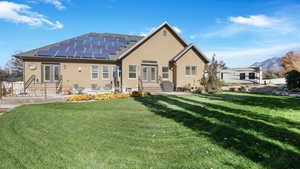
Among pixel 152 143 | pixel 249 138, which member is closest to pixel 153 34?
pixel 152 143

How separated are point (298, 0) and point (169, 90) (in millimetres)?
13415

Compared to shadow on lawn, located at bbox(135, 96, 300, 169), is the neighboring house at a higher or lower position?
higher

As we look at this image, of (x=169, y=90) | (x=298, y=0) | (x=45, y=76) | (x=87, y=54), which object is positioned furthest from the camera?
(x=169, y=90)

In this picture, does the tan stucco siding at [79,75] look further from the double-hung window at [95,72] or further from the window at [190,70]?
the window at [190,70]

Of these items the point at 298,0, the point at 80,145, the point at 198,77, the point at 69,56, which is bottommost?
the point at 80,145

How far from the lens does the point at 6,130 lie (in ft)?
16.9

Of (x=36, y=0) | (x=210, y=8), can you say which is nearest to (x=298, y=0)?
(x=210, y=8)

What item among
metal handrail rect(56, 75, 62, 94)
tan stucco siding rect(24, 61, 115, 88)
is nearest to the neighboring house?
tan stucco siding rect(24, 61, 115, 88)

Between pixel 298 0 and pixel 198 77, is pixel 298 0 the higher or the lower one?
the higher one

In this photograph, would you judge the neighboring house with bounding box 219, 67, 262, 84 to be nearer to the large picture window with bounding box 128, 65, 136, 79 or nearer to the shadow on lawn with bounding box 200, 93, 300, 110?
the large picture window with bounding box 128, 65, 136, 79

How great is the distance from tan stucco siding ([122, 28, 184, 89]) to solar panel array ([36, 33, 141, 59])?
225 cm

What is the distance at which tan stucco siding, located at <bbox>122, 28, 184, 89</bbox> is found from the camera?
1678cm

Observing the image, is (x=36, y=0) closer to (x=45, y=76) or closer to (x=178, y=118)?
(x=45, y=76)

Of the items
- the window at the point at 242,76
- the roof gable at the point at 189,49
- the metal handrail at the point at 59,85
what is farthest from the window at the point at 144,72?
the window at the point at 242,76
